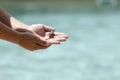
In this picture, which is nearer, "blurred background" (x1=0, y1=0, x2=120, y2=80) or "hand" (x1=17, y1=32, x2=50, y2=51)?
"hand" (x1=17, y1=32, x2=50, y2=51)

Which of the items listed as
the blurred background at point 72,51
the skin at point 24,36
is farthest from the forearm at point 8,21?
the blurred background at point 72,51

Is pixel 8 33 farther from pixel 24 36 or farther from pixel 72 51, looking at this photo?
pixel 72 51

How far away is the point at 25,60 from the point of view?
2930 mm

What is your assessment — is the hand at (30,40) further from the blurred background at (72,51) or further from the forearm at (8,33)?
the blurred background at (72,51)

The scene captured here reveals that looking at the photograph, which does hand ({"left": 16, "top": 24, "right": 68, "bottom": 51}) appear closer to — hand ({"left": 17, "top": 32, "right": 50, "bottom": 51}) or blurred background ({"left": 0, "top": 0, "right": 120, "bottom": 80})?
hand ({"left": 17, "top": 32, "right": 50, "bottom": 51})

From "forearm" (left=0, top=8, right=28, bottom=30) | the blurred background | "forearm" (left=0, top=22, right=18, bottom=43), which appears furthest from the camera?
the blurred background

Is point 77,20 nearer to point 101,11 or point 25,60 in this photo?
point 101,11

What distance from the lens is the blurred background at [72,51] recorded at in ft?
8.35

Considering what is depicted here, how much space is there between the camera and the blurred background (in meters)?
2.54

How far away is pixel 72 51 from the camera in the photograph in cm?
323

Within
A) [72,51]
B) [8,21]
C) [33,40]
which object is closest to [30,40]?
[33,40]

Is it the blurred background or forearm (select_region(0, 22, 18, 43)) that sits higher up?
the blurred background

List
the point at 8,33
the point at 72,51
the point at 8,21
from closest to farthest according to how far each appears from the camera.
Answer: the point at 8,33 → the point at 8,21 → the point at 72,51

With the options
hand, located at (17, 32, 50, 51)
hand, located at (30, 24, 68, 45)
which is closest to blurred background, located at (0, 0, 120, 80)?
hand, located at (30, 24, 68, 45)
